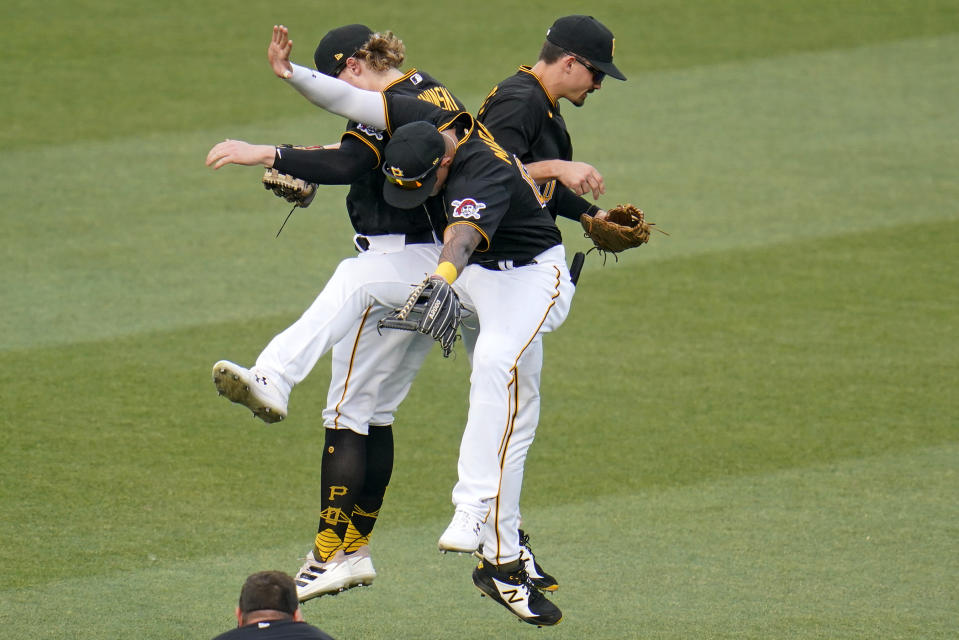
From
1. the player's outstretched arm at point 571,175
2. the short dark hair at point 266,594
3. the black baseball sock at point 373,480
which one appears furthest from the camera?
the black baseball sock at point 373,480

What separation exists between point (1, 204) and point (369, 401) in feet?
24.2

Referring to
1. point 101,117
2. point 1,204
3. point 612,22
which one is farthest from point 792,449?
point 612,22

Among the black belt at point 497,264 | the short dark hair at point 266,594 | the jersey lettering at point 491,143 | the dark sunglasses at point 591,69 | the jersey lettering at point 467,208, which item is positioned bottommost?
the short dark hair at point 266,594

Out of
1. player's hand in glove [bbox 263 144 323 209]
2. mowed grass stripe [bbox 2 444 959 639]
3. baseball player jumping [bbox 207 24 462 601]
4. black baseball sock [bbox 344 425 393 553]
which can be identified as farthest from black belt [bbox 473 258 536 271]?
mowed grass stripe [bbox 2 444 959 639]

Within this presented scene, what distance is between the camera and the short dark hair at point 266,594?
458 cm

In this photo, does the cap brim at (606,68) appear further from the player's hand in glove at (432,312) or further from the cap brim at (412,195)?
the player's hand in glove at (432,312)

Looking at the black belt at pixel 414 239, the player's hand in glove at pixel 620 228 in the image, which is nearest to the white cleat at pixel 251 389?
the black belt at pixel 414 239

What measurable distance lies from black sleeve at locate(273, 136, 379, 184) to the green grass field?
→ 2.24 m

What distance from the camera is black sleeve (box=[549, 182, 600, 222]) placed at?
6668mm

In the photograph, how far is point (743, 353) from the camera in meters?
10.1

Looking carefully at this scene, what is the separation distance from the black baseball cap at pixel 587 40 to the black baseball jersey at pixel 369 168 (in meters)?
0.58

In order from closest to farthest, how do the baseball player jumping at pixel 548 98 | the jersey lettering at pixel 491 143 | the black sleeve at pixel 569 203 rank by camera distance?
the jersey lettering at pixel 491 143 < the baseball player jumping at pixel 548 98 < the black sleeve at pixel 569 203

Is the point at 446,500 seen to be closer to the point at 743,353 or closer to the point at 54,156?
the point at 743,353

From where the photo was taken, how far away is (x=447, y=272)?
5492 mm
